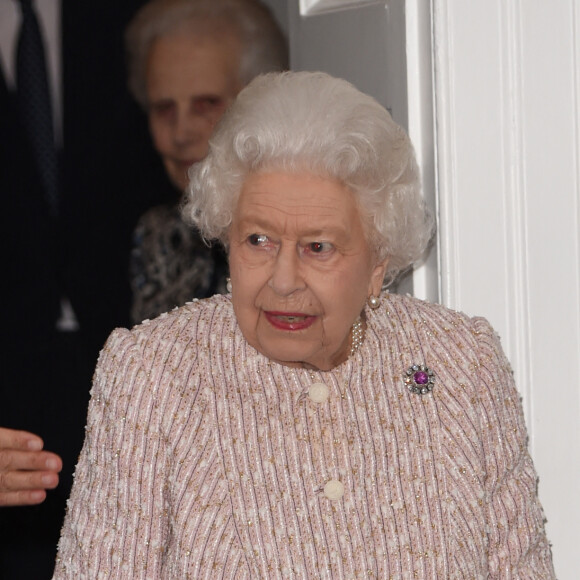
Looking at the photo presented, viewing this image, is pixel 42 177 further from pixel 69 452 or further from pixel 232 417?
pixel 232 417

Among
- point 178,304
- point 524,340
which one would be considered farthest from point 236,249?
point 524,340

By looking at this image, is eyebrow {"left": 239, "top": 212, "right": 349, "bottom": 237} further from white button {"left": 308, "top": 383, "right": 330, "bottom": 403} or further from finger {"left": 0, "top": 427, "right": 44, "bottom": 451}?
finger {"left": 0, "top": 427, "right": 44, "bottom": 451}

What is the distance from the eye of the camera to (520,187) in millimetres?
2117

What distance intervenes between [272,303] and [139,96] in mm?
776

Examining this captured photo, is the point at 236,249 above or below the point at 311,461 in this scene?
above

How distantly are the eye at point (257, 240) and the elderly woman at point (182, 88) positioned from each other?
0.61m

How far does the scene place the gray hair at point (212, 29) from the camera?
2197 mm

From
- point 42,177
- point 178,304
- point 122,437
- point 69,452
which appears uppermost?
point 42,177

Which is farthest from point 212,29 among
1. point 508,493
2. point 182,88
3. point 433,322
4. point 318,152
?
point 508,493

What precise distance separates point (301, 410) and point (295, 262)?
277 millimetres

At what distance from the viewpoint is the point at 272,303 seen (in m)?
1.65

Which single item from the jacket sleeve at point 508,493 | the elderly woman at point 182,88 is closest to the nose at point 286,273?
the jacket sleeve at point 508,493

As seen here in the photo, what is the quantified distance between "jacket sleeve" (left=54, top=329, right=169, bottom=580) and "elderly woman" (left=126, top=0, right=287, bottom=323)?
61 cm

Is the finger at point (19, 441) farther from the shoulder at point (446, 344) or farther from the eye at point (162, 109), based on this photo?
the eye at point (162, 109)
